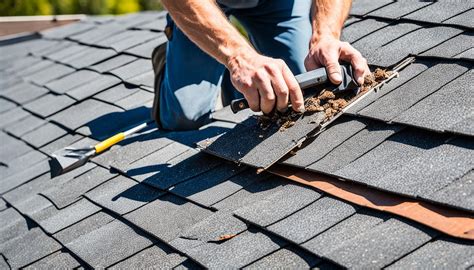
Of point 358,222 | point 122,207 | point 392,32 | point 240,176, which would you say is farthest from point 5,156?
point 358,222

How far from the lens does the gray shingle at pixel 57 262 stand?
233 cm

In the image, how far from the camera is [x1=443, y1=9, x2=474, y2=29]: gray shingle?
2663 mm

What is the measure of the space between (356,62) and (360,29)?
0.86 m

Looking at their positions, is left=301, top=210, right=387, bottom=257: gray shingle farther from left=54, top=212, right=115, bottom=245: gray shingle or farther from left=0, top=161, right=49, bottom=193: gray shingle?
left=0, top=161, right=49, bottom=193: gray shingle

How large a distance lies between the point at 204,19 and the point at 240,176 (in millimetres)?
624

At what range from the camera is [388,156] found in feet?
6.67

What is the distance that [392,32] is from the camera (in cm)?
297

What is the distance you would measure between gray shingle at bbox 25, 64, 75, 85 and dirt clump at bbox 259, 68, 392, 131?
256 centimetres

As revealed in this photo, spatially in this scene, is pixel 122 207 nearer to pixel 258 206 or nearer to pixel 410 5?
pixel 258 206

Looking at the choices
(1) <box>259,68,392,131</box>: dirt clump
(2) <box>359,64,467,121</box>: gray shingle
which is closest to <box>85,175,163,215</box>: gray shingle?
(1) <box>259,68,392,131</box>: dirt clump

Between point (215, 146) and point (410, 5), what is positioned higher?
point (410, 5)

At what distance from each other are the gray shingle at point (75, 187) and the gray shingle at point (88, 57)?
1.71 meters

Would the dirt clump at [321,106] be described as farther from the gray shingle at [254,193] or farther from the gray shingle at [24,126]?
the gray shingle at [24,126]

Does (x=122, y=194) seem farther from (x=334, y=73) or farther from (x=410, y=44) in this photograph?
(x=410, y=44)
